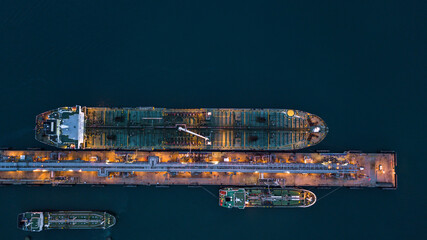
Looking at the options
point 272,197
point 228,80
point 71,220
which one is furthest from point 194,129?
point 71,220

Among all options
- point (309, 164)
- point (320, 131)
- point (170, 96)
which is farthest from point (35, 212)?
point (320, 131)

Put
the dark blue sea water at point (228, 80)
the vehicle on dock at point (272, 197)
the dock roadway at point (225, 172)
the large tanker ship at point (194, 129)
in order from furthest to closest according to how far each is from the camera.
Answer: the dark blue sea water at point (228, 80)
the vehicle on dock at point (272, 197)
the dock roadway at point (225, 172)
the large tanker ship at point (194, 129)

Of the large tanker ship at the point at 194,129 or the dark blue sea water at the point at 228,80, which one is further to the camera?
the dark blue sea water at the point at 228,80

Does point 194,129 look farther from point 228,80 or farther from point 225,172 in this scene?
point 228,80

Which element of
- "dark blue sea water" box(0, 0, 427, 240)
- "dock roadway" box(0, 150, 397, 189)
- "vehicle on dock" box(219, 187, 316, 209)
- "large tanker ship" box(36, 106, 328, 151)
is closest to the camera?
"large tanker ship" box(36, 106, 328, 151)

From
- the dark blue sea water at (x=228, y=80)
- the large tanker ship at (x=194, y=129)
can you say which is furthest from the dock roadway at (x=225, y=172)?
the dark blue sea water at (x=228, y=80)

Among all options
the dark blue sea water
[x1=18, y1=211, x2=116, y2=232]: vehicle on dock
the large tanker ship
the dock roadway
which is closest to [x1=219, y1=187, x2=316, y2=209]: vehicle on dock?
the dock roadway

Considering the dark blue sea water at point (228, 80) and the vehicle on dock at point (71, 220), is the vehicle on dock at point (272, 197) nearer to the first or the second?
the dark blue sea water at point (228, 80)

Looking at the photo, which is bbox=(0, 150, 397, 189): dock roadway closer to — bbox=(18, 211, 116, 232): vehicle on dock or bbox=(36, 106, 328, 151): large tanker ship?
bbox=(36, 106, 328, 151): large tanker ship
